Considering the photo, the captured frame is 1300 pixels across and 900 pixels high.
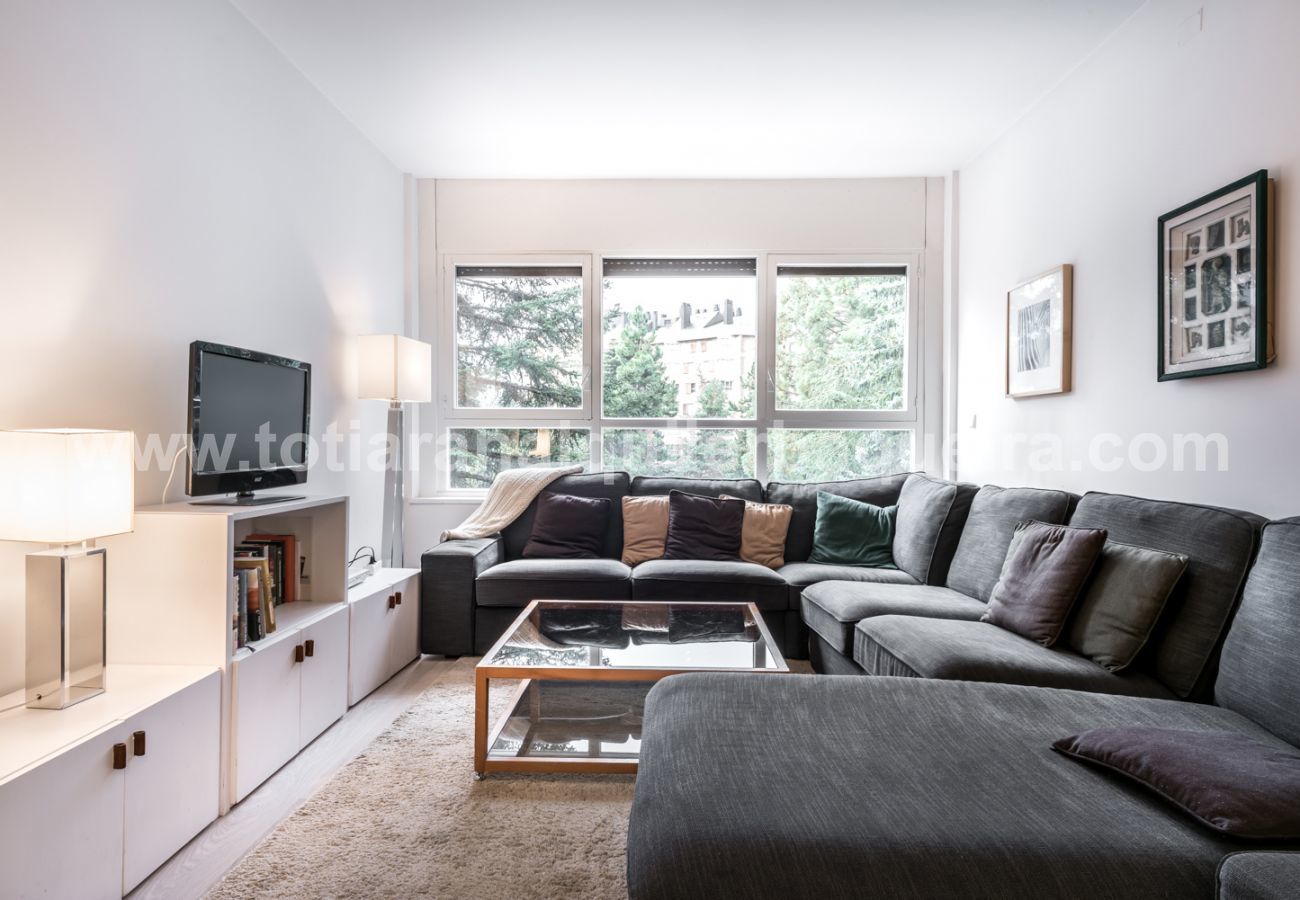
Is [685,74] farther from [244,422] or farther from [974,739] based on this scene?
[974,739]

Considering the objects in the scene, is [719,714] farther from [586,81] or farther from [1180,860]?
[586,81]

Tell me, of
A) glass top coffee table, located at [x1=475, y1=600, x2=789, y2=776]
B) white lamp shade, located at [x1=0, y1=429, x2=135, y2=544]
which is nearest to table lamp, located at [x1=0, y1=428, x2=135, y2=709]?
white lamp shade, located at [x1=0, y1=429, x2=135, y2=544]

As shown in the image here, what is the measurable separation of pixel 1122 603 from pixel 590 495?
2.69m

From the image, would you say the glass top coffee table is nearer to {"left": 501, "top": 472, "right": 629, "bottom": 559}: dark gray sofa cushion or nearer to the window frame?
{"left": 501, "top": 472, "right": 629, "bottom": 559}: dark gray sofa cushion

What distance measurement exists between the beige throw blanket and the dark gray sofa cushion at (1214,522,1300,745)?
309 cm

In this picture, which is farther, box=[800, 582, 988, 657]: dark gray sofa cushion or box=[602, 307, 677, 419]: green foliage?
box=[602, 307, 677, 419]: green foliage

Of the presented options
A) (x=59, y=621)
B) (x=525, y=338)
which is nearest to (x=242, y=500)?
(x=59, y=621)

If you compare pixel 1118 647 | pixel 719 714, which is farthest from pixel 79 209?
pixel 1118 647

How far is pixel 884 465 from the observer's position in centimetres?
447

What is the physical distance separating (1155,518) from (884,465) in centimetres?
233

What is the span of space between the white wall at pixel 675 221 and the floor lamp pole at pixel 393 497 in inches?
22.4

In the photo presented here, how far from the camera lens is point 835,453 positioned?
14.7 ft

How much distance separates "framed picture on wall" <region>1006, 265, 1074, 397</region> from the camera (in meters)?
3.13

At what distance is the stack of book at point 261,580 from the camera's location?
2.14 metres
